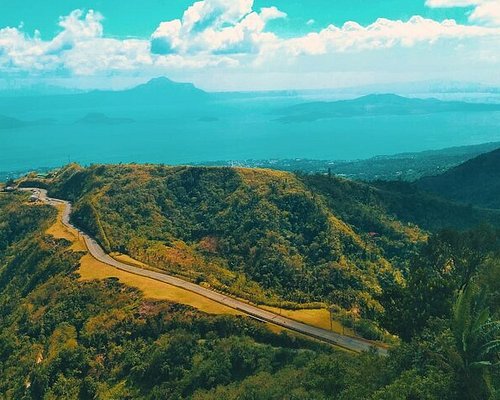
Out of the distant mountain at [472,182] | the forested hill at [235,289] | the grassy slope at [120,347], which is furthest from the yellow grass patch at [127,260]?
the distant mountain at [472,182]

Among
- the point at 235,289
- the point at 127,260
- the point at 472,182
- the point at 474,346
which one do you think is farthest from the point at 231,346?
the point at 472,182

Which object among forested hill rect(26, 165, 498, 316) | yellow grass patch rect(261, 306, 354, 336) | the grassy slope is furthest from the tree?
forested hill rect(26, 165, 498, 316)

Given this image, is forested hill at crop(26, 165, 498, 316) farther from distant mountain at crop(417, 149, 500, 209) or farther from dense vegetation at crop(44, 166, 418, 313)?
distant mountain at crop(417, 149, 500, 209)

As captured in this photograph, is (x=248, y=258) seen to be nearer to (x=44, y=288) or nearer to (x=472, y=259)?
(x=44, y=288)

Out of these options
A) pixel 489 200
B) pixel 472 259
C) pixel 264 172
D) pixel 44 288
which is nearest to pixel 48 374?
pixel 44 288

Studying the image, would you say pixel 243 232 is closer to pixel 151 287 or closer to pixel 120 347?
pixel 151 287
